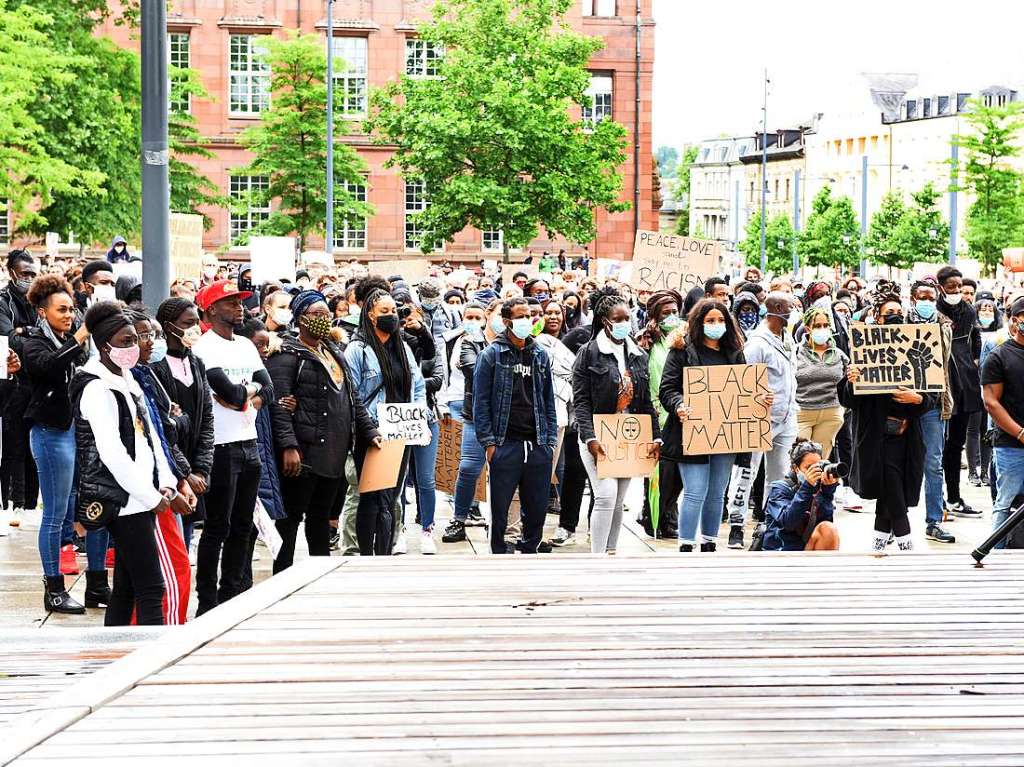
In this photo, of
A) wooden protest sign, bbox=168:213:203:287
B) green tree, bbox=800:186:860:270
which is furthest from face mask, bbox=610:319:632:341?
green tree, bbox=800:186:860:270

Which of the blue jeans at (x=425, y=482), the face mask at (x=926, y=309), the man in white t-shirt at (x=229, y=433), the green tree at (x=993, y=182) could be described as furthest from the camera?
the green tree at (x=993, y=182)

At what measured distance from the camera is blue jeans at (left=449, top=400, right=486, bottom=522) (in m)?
12.8

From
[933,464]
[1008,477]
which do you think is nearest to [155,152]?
[1008,477]

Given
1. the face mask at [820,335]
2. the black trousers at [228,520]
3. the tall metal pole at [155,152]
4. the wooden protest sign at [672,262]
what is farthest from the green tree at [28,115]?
the black trousers at [228,520]

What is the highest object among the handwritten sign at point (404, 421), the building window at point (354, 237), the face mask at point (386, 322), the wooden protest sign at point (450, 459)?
the building window at point (354, 237)

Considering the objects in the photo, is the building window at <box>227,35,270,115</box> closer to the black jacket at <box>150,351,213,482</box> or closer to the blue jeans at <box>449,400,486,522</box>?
the blue jeans at <box>449,400,486,522</box>

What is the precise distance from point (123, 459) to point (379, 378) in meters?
3.49

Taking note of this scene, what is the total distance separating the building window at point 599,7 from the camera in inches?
2514

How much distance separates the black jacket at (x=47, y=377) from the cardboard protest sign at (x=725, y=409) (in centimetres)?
397

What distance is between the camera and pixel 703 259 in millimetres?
19688

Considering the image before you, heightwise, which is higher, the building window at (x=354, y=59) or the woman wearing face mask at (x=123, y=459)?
the building window at (x=354, y=59)

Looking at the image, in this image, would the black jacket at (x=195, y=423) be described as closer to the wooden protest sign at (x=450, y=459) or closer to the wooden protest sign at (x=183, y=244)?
the wooden protest sign at (x=450, y=459)

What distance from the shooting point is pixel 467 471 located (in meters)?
13.0

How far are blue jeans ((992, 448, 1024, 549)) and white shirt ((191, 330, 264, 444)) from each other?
4.72 meters
